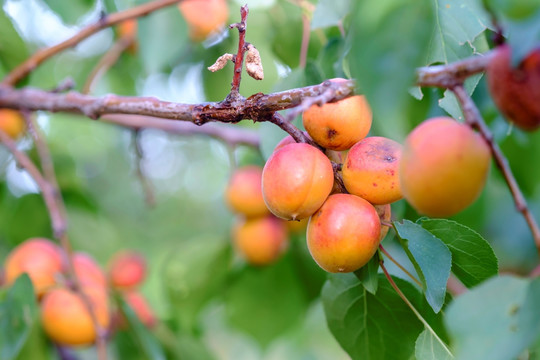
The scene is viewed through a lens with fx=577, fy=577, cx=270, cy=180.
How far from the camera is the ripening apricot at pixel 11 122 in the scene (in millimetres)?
1278

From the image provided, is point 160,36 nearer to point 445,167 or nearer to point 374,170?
point 374,170

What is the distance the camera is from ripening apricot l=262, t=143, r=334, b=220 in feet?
1.77

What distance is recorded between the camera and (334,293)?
27.3 inches

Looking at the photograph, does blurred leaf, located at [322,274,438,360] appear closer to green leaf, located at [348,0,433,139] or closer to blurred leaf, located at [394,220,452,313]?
blurred leaf, located at [394,220,452,313]

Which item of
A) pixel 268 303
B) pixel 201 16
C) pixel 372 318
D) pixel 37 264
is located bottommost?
pixel 268 303

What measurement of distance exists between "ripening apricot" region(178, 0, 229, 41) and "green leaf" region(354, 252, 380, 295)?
855mm

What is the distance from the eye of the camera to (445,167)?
0.41m

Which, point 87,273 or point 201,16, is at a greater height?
point 201,16

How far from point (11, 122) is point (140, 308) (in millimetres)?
505

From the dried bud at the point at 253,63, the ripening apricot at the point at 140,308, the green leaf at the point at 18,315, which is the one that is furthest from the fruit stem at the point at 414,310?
the ripening apricot at the point at 140,308

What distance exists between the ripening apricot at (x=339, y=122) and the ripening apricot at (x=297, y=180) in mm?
25

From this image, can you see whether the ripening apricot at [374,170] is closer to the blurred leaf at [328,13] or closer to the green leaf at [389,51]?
the green leaf at [389,51]

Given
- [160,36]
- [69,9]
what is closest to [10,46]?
[69,9]

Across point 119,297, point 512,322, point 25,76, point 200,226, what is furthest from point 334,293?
point 200,226
